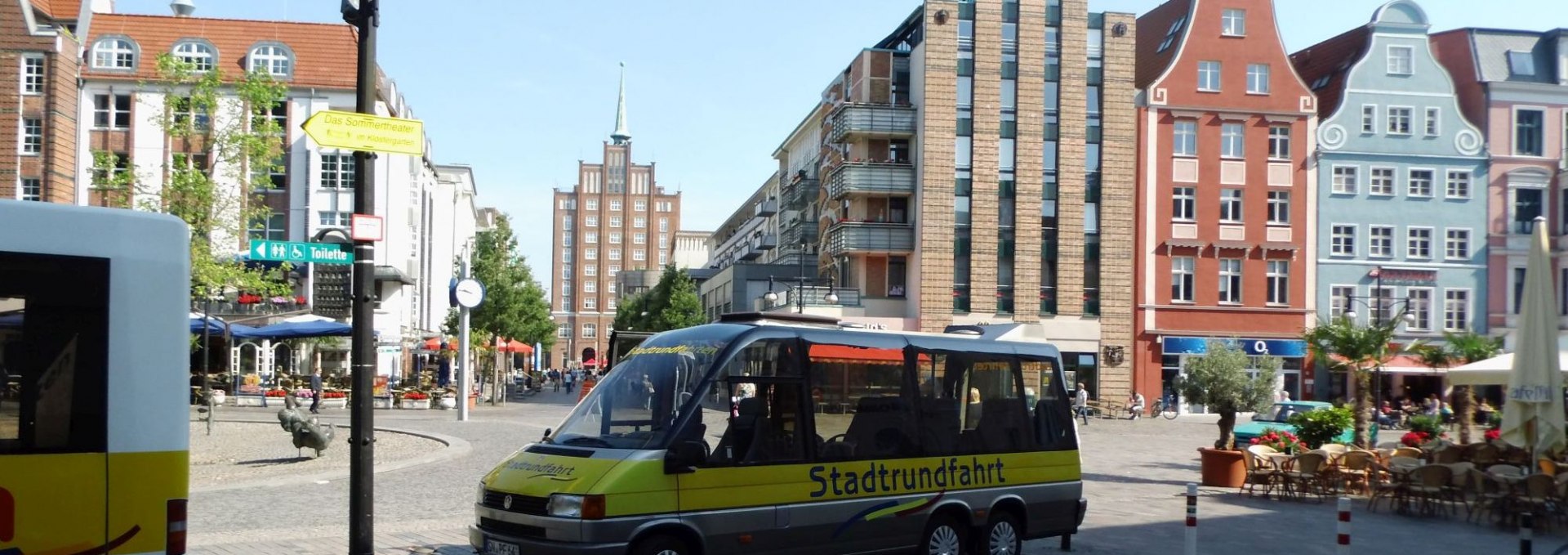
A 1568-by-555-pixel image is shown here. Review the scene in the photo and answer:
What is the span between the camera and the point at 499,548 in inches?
382

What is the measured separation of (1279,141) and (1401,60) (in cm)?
605

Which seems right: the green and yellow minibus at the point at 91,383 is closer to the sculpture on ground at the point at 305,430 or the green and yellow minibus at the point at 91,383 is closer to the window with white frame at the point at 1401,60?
the sculpture on ground at the point at 305,430

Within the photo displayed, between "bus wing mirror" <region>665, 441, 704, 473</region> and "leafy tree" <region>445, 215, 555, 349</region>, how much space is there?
46358 mm

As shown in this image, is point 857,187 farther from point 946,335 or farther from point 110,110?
point 946,335

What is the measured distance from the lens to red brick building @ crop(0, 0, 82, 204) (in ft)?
167

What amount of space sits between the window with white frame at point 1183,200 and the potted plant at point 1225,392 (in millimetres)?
30502

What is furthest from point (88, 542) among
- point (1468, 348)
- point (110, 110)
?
point (110, 110)

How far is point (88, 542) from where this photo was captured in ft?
21.8

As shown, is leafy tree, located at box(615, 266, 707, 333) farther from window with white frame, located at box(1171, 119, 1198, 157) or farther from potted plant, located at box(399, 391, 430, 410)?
potted plant, located at box(399, 391, 430, 410)

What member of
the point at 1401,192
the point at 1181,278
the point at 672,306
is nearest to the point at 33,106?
the point at 672,306

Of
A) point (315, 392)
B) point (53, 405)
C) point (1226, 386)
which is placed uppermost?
point (53, 405)

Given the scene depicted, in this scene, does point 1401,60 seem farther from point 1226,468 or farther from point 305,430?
point 305,430

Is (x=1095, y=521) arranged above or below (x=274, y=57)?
below

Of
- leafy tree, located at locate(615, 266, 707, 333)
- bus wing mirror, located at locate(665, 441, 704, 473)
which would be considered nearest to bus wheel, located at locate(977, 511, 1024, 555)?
bus wing mirror, located at locate(665, 441, 704, 473)
